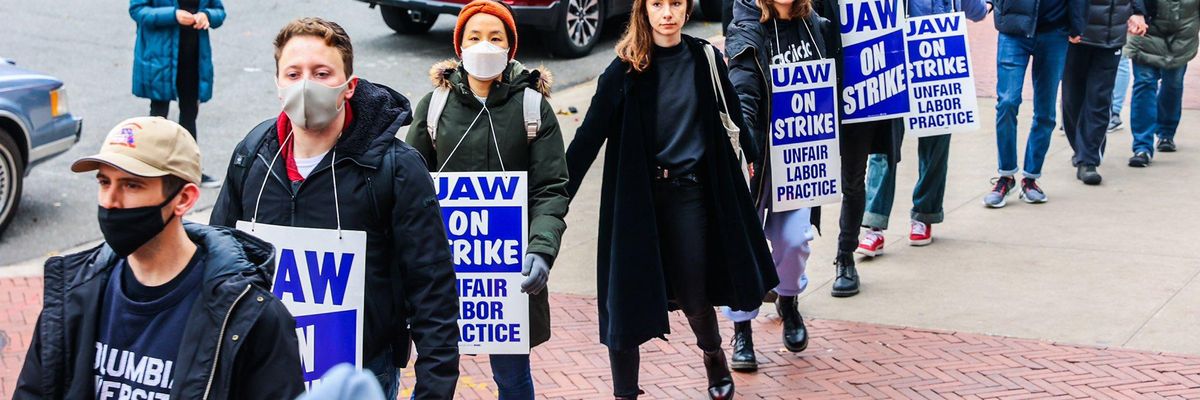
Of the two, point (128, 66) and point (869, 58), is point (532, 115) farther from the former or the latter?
point (128, 66)

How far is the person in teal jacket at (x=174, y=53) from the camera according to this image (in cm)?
967

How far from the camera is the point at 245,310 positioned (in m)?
3.01

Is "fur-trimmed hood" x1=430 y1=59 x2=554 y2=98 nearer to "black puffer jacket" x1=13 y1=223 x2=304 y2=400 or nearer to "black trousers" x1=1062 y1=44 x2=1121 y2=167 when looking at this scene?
"black puffer jacket" x1=13 y1=223 x2=304 y2=400

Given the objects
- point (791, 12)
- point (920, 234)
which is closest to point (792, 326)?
point (791, 12)

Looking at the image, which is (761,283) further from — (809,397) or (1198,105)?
(1198,105)

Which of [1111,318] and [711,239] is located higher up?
[711,239]

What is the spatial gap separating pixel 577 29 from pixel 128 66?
13.4 feet

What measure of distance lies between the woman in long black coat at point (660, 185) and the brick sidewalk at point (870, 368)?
26.9 inches

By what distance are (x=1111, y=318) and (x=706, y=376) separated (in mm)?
2058

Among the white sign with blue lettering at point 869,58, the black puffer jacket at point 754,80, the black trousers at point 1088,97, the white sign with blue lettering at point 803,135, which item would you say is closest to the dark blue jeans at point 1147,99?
the black trousers at point 1088,97

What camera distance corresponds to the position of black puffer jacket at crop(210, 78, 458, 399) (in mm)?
3834

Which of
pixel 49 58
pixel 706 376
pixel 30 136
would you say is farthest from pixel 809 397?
pixel 49 58

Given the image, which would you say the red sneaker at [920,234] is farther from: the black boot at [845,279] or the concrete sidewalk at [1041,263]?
the black boot at [845,279]

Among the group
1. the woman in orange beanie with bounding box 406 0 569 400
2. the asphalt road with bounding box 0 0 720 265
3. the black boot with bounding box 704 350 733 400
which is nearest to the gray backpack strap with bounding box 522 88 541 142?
the woman in orange beanie with bounding box 406 0 569 400
